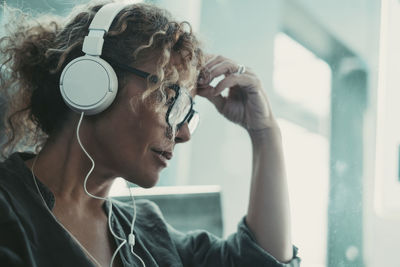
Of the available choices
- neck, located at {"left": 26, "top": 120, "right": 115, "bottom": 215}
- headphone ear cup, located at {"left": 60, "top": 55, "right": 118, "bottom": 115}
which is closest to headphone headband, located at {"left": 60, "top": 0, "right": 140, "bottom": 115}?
headphone ear cup, located at {"left": 60, "top": 55, "right": 118, "bottom": 115}

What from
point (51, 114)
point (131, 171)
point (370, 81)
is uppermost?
point (370, 81)

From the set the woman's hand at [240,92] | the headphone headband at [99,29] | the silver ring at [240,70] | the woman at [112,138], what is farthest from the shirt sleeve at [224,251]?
the headphone headband at [99,29]

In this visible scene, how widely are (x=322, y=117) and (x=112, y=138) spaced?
50 centimetres

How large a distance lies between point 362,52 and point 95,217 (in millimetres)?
673

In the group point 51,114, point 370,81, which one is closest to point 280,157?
point 370,81

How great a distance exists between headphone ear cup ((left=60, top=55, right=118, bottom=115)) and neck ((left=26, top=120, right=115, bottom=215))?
0.42 feet

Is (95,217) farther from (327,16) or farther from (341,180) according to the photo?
(327,16)

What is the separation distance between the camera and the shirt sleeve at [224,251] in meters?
1.02

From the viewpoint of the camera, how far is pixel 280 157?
1076mm

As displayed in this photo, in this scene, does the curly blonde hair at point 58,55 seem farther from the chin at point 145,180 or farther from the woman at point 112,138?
the chin at point 145,180

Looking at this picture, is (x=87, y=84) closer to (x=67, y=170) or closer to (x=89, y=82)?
(x=89, y=82)

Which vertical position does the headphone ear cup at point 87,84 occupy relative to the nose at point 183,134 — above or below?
above

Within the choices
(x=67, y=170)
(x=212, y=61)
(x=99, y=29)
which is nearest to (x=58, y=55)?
(x=99, y=29)

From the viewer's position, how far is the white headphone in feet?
2.71
